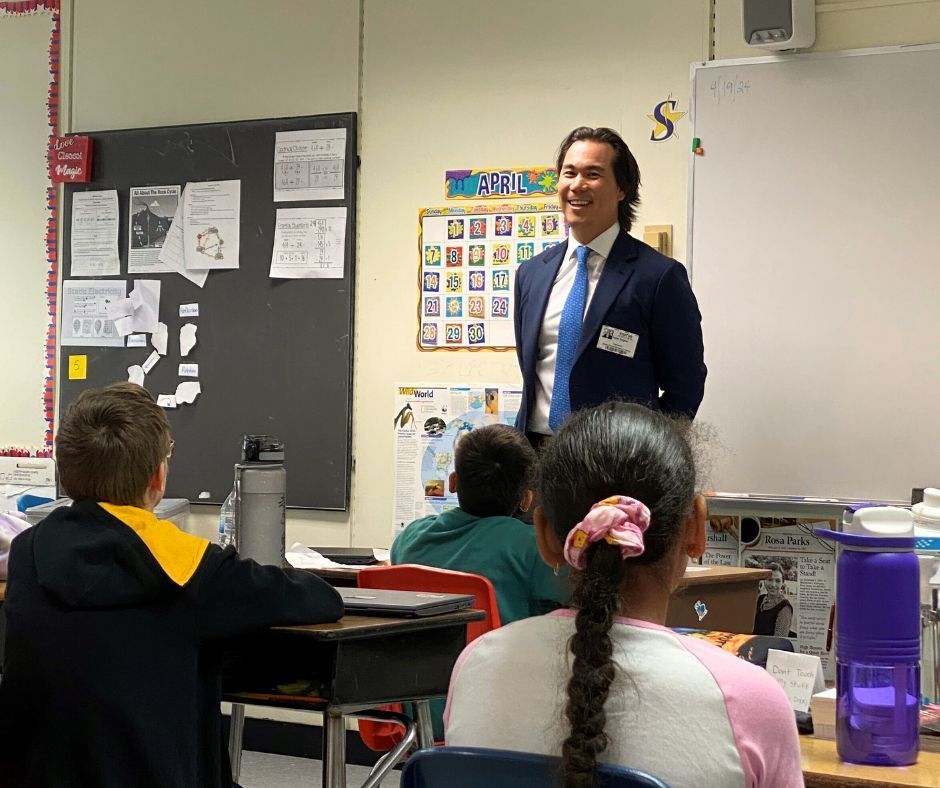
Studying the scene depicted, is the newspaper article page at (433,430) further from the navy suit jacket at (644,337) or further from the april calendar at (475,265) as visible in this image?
the navy suit jacket at (644,337)

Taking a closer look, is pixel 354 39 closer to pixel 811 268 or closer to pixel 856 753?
pixel 811 268

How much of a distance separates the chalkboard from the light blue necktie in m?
1.29

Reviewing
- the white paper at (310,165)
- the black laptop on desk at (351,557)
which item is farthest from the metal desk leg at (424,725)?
the white paper at (310,165)

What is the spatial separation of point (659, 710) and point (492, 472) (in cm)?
169

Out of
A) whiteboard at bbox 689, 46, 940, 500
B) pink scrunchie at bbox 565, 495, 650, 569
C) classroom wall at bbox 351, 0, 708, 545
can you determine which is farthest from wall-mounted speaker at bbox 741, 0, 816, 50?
pink scrunchie at bbox 565, 495, 650, 569

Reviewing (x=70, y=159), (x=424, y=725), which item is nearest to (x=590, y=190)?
(x=424, y=725)

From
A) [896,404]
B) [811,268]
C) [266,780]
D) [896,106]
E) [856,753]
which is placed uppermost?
[896,106]

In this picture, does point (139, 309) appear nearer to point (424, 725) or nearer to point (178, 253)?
point (178, 253)

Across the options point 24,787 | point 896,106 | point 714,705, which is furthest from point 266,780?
point 714,705

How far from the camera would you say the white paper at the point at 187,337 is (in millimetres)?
4699

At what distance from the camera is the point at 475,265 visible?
428 cm

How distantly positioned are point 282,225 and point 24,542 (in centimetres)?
268

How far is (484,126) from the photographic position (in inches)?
169

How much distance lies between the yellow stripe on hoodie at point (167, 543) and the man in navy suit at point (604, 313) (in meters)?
1.49
